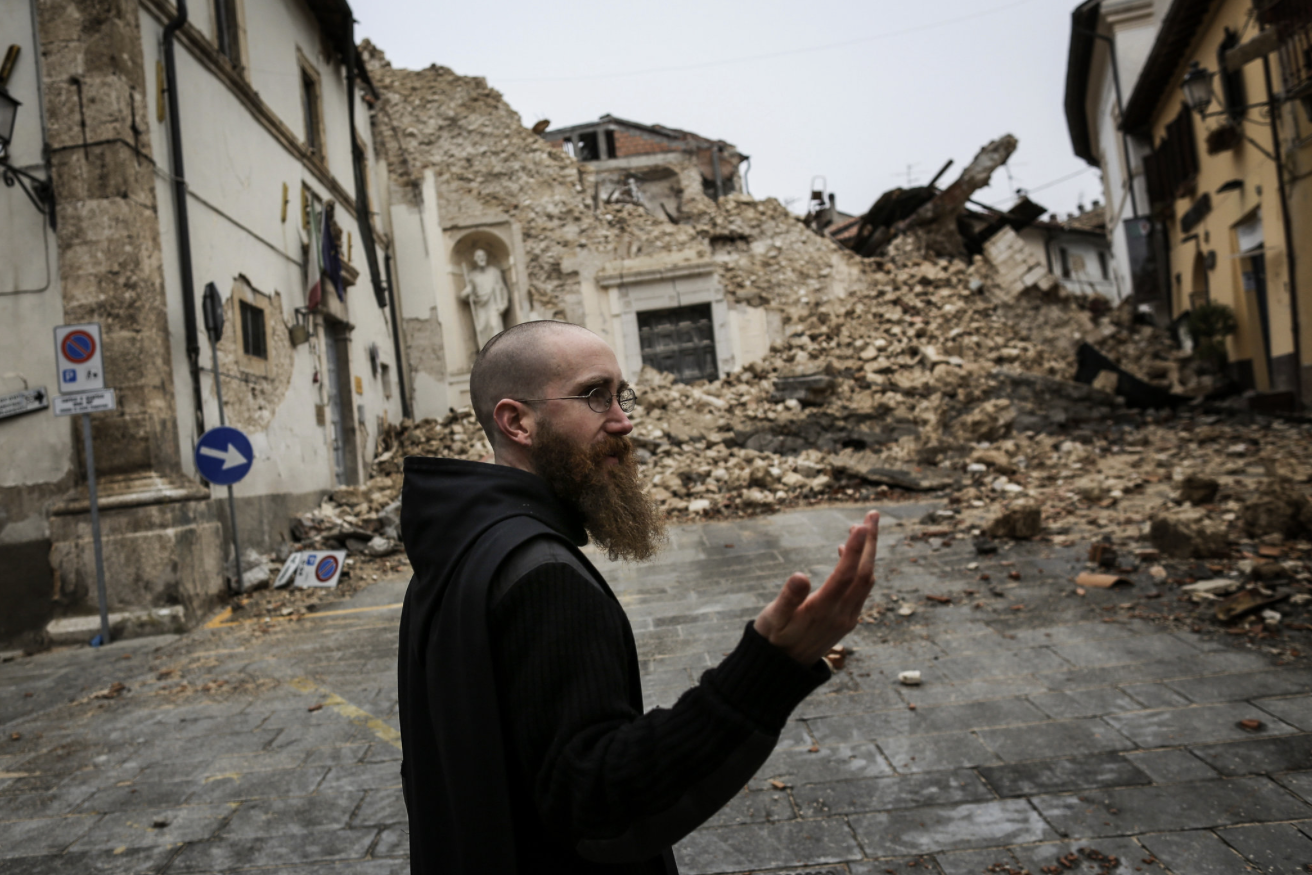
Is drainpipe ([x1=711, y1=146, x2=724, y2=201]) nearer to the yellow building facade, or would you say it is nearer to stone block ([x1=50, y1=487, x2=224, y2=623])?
the yellow building facade

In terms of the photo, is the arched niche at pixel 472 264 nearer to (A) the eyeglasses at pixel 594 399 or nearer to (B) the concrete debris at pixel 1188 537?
(B) the concrete debris at pixel 1188 537

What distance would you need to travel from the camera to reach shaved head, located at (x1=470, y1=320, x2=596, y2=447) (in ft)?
4.56

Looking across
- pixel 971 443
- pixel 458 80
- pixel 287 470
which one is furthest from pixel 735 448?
pixel 458 80

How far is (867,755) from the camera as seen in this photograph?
10.8ft

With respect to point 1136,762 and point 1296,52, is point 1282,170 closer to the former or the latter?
point 1296,52

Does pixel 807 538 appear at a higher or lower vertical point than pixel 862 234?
lower

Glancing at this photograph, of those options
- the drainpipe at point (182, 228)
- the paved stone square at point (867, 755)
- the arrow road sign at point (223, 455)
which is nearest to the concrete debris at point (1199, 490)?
the paved stone square at point (867, 755)

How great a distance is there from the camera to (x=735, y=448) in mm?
13125

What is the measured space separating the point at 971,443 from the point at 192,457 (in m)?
10.5

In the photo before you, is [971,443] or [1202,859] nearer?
[1202,859]

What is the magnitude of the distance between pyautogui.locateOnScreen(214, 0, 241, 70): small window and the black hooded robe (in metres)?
10.9

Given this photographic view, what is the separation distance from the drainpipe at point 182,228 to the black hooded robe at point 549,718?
8003 mm

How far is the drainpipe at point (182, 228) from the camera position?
7.99 metres

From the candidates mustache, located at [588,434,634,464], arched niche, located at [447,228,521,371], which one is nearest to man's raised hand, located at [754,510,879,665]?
mustache, located at [588,434,634,464]
